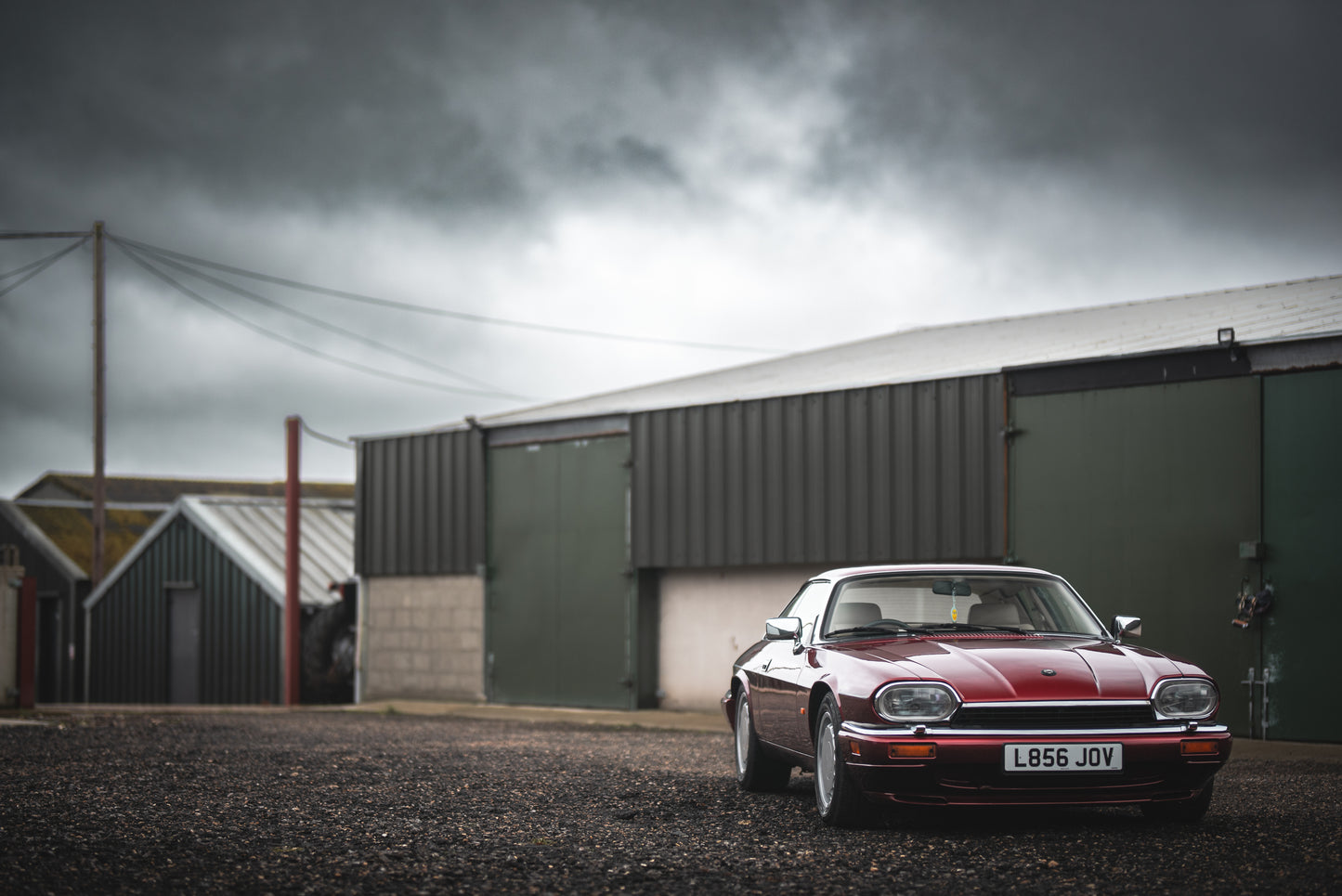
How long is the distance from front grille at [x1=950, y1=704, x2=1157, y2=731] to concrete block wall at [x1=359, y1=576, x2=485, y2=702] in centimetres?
1498

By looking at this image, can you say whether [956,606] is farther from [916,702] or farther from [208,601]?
[208,601]

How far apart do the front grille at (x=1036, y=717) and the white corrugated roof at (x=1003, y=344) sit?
753cm

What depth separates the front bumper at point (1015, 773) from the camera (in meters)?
5.98

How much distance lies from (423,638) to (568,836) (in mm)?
15319

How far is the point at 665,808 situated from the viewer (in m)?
7.45

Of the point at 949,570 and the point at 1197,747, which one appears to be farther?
the point at 949,570

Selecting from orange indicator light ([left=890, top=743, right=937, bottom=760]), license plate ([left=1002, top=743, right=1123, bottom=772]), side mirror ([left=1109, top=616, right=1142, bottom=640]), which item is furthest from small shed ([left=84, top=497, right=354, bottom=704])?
license plate ([left=1002, top=743, right=1123, bottom=772])

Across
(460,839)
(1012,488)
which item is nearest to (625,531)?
(1012,488)

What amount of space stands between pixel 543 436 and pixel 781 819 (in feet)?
43.8

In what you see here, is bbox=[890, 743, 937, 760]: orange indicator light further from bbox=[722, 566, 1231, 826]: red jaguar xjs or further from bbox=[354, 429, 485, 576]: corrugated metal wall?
bbox=[354, 429, 485, 576]: corrugated metal wall

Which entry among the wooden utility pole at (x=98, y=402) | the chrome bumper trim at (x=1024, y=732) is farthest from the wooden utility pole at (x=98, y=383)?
the chrome bumper trim at (x=1024, y=732)

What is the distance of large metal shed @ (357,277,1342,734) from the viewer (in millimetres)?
13828

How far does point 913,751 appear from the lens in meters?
6.01

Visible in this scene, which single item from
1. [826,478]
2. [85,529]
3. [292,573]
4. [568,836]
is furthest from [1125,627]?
[85,529]
